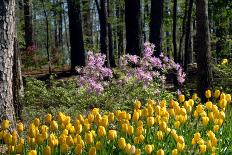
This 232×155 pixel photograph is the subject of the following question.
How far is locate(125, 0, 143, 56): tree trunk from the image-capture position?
16.1 metres

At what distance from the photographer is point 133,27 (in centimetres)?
1639

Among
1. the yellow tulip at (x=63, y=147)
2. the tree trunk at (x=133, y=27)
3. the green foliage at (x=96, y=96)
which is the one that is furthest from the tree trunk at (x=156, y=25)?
the yellow tulip at (x=63, y=147)

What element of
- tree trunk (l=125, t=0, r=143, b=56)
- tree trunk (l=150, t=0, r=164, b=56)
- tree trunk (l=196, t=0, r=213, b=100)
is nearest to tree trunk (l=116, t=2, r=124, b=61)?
tree trunk (l=150, t=0, r=164, b=56)

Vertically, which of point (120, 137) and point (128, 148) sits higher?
point (128, 148)

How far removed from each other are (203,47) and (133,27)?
6056 millimetres

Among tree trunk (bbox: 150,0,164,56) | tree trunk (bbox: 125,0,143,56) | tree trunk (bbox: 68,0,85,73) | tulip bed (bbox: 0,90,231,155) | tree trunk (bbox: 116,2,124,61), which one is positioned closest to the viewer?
tulip bed (bbox: 0,90,231,155)

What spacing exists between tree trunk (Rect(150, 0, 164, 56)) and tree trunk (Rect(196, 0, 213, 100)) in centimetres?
662

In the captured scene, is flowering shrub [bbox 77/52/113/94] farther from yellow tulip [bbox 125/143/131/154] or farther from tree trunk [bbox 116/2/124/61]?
tree trunk [bbox 116/2/124/61]

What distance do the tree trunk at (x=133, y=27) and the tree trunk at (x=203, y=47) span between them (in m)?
5.34

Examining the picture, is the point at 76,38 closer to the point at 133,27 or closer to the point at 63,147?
the point at 133,27

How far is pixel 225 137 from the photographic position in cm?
507

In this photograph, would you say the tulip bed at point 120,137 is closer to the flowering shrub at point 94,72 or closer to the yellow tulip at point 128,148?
the yellow tulip at point 128,148

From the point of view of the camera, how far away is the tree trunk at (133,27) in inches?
633

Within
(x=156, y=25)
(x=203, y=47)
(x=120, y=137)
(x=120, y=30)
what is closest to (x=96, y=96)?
(x=203, y=47)
